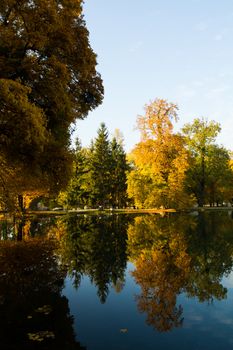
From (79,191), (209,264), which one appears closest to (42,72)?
(209,264)

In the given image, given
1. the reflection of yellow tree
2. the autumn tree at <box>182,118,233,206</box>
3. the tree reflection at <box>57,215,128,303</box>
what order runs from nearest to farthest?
the reflection of yellow tree
the tree reflection at <box>57,215,128,303</box>
the autumn tree at <box>182,118,233,206</box>

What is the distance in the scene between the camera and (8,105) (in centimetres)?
1089

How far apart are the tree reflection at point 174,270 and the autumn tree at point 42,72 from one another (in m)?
5.04

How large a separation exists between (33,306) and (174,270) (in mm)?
5242

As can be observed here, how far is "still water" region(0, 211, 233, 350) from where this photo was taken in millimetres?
6695

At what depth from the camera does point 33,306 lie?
27.7 ft

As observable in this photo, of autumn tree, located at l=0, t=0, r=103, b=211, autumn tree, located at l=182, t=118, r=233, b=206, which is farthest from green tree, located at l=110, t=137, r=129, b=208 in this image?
autumn tree, located at l=0, t=0, r=103, b=211

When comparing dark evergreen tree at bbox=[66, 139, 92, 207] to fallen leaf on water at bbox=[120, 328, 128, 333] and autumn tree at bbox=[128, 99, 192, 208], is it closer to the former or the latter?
autumn tree at bbox=[128, 99, 192, 208]

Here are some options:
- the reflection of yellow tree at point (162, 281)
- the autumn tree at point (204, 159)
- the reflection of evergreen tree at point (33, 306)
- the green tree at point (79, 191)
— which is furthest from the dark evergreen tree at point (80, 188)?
the reflection of evergreen tree at point (33, 306)

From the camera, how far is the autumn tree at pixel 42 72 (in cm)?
1185

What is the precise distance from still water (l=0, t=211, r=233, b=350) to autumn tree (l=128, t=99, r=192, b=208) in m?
25.8

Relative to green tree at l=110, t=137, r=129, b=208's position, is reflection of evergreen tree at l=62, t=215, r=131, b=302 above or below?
below

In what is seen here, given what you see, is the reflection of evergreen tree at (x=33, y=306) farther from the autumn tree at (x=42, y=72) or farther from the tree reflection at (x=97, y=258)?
the autumn tree at (x=42, y=72)

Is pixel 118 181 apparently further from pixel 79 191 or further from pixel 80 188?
pixel 79 191
